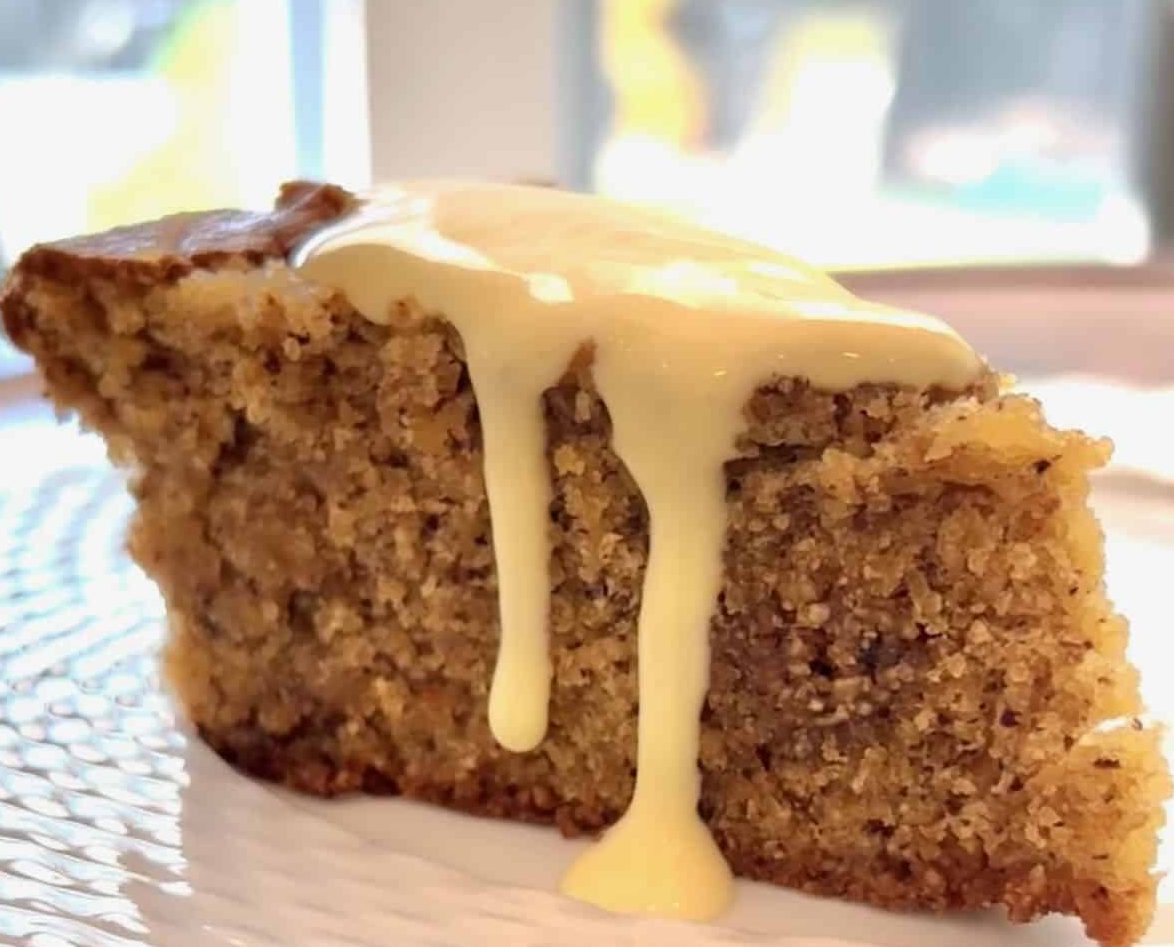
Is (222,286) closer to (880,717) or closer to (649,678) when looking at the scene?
(649,678)

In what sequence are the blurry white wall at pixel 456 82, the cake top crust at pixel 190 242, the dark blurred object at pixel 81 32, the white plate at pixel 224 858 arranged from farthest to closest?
1. the dark blurred object at pixel 81 32
2. the blurry white wall at pixel 456 82
3. the cake top crust at pixel 190 242
4. the white plate at pixel 224 858

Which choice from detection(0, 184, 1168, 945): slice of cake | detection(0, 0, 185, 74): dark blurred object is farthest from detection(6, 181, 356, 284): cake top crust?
detection(0, 0, 185, 74): dark blurred object

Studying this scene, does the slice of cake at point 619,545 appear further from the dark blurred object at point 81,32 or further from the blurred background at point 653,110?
the dark blurred object at point 81,32

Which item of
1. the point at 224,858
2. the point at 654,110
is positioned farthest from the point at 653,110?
the point at 224,858

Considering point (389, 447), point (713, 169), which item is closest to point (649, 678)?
point (389, 447)

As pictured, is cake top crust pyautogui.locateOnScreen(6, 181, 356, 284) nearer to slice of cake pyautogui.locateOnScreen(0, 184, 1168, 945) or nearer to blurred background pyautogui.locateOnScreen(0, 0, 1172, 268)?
slice of cake pyautogui.locateOnScreen(0, 184, 1168, 945)

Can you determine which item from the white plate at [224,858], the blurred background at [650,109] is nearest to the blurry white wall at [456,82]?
the blurred background at [650,109]
